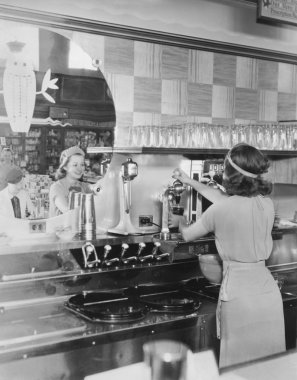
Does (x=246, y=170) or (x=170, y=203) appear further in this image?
(x=170, y=203)

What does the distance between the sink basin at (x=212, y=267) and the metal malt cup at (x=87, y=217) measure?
0.74m

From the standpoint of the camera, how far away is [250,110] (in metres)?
4.23

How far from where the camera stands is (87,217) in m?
3.37

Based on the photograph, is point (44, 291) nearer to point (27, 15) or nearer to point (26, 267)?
point (26, 267)

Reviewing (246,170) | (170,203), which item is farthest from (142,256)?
(246,170)

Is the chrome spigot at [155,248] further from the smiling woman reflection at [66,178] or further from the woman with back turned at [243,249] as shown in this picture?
the smiling woman reflection at [66,178]

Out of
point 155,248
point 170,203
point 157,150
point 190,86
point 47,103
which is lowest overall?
point 155,248

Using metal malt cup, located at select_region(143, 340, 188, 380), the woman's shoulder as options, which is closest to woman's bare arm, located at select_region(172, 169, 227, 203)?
the woman's shoulder

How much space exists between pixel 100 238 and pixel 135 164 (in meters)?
0.51

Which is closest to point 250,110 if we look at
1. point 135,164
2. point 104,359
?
point 135,164

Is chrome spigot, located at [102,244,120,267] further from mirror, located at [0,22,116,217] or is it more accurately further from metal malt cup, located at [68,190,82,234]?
mirror, located at [0,22,116,217]

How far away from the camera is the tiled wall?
3584 mm

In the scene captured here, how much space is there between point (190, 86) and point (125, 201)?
102cm

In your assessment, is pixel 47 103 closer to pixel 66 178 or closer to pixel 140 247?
pixel 66 178
